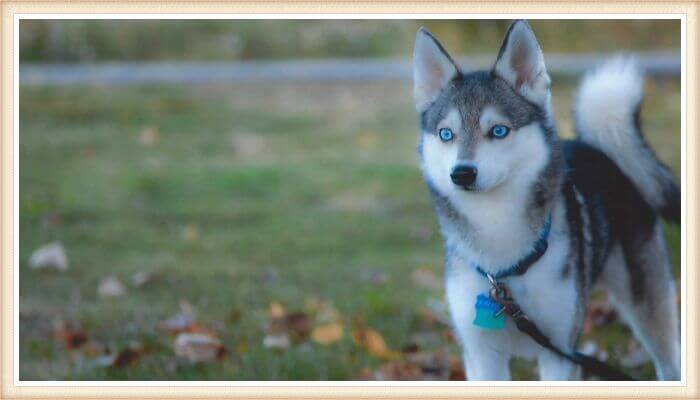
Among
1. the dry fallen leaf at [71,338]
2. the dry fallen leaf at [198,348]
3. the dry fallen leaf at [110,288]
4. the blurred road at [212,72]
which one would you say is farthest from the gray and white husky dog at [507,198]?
the blurred road at [212,72]

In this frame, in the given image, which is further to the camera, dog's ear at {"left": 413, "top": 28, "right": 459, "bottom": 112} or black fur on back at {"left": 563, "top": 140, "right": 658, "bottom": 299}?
black fur on back at {"left": 563, "top": 140, "right": 658, "bottom": 299}

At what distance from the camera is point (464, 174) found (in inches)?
96.3

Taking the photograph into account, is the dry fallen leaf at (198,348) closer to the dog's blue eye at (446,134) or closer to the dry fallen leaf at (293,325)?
the dry fallen leaf at (293,325)

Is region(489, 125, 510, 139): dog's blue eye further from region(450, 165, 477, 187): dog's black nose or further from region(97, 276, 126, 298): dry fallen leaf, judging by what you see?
region(97, 276, 126, 298): dry fallen leaf

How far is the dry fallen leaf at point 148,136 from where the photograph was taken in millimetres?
7012

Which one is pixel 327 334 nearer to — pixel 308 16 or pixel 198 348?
pixel 198 348

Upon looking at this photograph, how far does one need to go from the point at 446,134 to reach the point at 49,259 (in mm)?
3090

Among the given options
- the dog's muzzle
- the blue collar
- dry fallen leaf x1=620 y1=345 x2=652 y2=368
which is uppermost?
the dog's muzzle

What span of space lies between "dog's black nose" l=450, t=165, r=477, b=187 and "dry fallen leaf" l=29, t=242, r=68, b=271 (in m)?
3.08

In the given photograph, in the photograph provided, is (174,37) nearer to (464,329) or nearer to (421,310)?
(421,310)

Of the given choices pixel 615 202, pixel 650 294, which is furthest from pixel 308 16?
pixel 650 294

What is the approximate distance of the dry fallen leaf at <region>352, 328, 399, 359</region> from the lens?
363 cm

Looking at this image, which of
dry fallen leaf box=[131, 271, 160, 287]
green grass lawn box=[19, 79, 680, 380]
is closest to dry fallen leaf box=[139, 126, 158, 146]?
green grass lawn box=[19, 79, 680, 380]

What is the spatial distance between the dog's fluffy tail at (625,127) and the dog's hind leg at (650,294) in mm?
151
